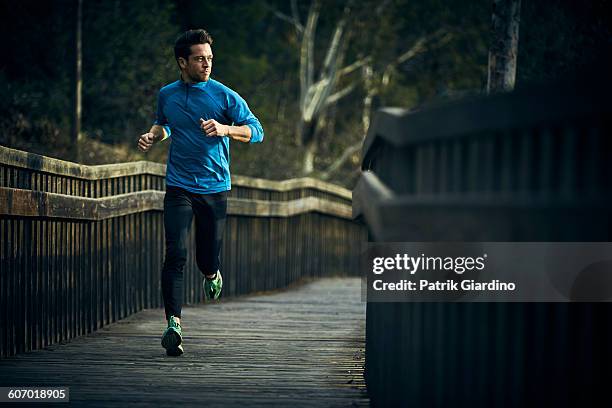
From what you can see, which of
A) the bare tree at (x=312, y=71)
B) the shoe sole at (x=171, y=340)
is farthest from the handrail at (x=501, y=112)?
the bare tree at (x=312, y=71)

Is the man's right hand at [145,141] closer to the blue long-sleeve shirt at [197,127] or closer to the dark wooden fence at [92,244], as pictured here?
the blue long-sleeve shirt at [197,127]

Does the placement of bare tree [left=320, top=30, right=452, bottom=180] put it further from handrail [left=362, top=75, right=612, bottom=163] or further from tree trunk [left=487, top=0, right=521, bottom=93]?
handrail [left=362, top=75, right=612, bottom=163]

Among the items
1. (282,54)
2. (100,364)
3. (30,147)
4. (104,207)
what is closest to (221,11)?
(282,54)

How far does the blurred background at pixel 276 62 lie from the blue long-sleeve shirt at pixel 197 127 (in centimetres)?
433

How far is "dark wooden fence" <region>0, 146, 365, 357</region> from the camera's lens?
6160 mm

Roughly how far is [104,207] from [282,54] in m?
27.6

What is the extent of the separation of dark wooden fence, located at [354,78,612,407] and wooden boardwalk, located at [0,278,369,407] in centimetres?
107

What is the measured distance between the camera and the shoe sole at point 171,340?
6.31 m

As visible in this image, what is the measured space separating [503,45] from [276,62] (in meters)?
24.9

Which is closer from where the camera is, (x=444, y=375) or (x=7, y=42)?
(x=444, y=375)

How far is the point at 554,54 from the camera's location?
38.4 ft

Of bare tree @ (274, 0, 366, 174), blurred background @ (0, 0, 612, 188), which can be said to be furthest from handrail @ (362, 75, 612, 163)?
bare tree @ (274, 0, 366, 174)

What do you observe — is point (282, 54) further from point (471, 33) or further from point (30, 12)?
point (30, 12)

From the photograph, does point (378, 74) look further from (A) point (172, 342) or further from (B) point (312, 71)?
(A) point (172, 342)
